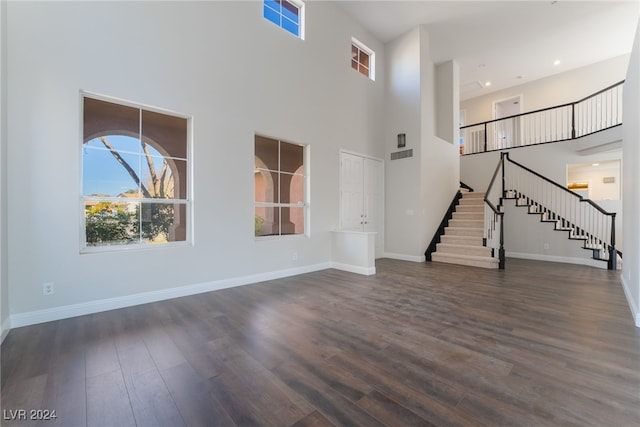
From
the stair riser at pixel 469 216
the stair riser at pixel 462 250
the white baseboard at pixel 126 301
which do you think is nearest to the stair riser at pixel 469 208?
the stair riser at pixel 469 216

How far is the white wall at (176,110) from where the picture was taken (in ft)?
9.11

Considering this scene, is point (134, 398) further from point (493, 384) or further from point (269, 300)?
point (493, 384)

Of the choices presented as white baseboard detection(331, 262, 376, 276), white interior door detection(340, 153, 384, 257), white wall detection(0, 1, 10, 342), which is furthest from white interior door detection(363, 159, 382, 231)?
white wall detection(0, 1, 10, 342)

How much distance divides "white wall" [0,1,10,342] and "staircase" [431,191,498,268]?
7053mm

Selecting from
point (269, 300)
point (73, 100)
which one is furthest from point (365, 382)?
point (73, 100)

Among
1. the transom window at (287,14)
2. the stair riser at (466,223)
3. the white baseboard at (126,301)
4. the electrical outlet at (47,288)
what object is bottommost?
the white baseboard at (126,301)

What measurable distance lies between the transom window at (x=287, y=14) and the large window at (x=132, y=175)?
269 centimetres

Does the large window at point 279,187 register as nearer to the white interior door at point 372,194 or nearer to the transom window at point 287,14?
the white interior door at point 372,194

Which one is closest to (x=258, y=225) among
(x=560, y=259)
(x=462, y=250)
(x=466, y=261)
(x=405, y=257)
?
(x=405, y=257)

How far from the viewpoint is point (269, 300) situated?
3.59m

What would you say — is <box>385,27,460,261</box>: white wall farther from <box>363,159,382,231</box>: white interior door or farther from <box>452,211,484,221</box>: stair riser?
<box>452,211,484,221</box>: stair riser

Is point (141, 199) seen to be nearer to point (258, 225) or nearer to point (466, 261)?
point (258, 225)

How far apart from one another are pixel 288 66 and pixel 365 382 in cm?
512

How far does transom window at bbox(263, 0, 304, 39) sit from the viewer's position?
4.85 metres
